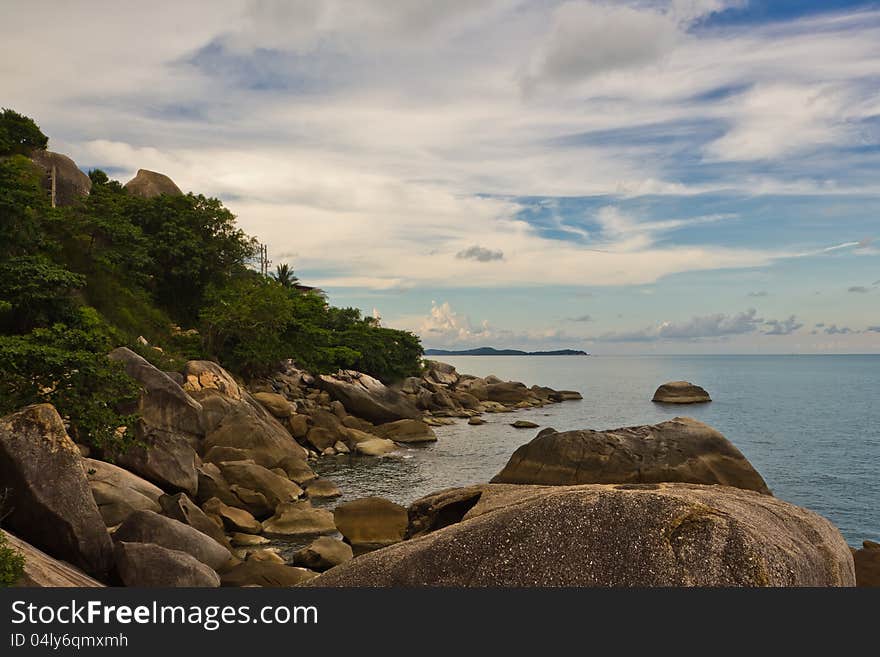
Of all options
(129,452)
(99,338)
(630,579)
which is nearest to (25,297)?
(99,338)

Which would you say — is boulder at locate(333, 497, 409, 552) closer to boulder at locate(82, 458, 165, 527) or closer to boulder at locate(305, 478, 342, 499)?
boulder at locate(82, 458, 165, 527)

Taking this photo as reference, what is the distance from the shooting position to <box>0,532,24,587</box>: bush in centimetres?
767

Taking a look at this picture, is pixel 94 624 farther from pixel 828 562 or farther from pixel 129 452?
pixel 129 452

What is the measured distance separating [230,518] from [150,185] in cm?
4163

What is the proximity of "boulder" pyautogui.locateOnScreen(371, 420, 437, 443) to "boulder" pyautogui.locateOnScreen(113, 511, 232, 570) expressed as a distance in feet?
79.8

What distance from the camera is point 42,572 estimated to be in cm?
849

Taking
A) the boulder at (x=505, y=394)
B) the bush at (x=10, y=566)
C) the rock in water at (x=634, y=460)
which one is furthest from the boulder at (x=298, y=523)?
the boulder at (x=505, y=394)

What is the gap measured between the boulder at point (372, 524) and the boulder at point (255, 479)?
397 centimetres

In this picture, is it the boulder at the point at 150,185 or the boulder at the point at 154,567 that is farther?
the boulder at the point at 150,185

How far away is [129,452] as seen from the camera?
16.9m

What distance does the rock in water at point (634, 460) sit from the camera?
20.3 metres

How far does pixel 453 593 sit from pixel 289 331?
38.9m

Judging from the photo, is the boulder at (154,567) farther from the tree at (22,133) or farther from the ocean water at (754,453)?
the tree at (22,133)

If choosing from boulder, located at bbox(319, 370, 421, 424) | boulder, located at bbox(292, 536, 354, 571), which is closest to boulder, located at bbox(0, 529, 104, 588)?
boulder, located at bbox(292, 536, 354, 571)
